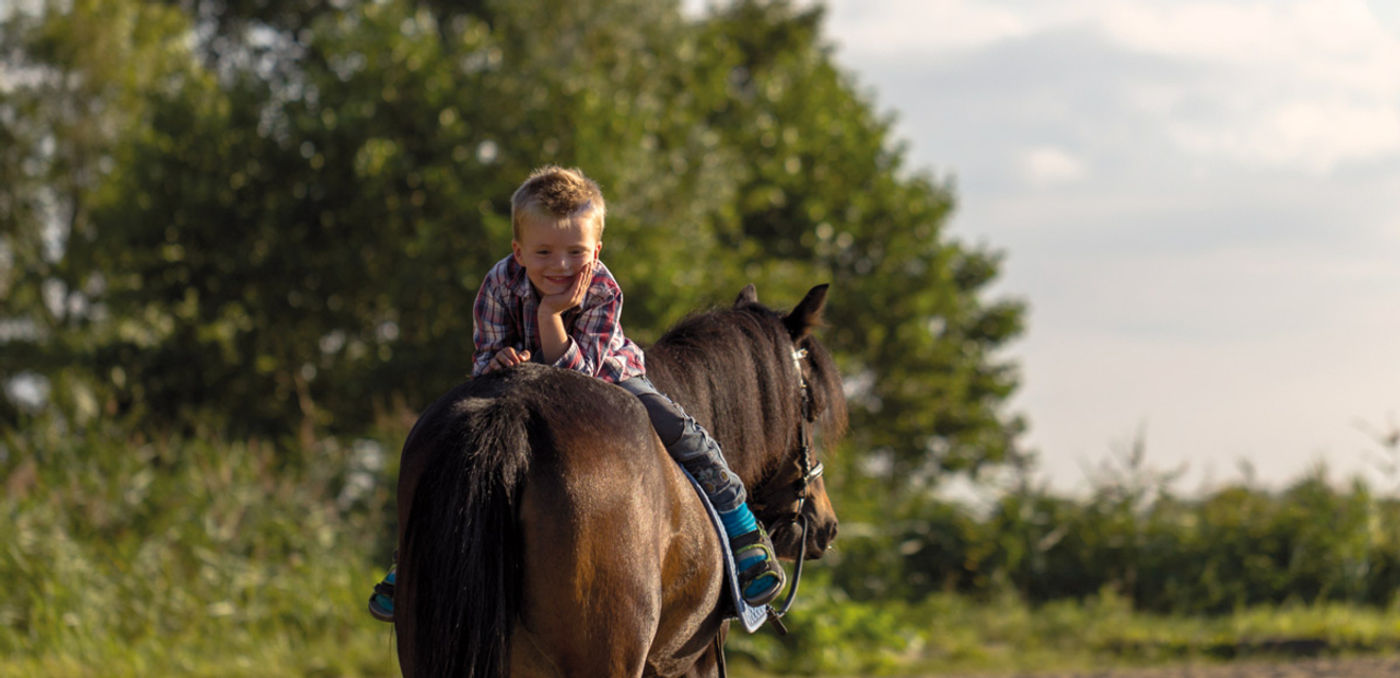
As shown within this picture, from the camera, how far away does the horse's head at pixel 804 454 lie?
4270mm

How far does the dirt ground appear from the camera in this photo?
879cm

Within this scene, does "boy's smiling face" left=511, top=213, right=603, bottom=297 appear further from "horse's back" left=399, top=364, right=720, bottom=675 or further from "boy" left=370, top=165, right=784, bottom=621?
"horse's back" left=399, top=364, right=720, bottom=675

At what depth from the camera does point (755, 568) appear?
11.1 ft

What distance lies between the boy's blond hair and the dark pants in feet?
1.53

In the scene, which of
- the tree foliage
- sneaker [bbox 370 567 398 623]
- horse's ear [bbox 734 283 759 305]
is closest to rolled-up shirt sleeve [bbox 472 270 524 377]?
sneaker [bbox 370 567 398 623]

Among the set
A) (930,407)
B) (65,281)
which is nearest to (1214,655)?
(930,407)

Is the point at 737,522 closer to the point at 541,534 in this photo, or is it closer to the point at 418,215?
the point at 541,534

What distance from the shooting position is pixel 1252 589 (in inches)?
450

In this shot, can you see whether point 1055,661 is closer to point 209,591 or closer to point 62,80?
point 209,591

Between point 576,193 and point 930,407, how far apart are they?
20.6 metres

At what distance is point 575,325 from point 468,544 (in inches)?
34.2

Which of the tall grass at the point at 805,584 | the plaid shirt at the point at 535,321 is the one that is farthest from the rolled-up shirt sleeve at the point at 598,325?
the tall grass at the point at 805,584

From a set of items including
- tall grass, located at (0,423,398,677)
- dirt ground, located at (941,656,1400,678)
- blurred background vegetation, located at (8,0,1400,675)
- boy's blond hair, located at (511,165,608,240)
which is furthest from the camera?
blurred background vegetation, located at (8,0,1400,675)

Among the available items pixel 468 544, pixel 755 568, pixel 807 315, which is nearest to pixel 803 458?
pixel 807 315
